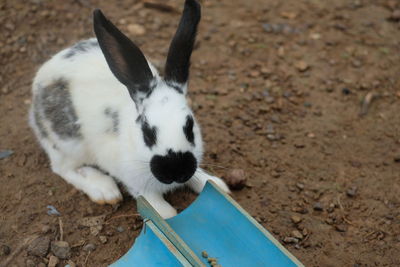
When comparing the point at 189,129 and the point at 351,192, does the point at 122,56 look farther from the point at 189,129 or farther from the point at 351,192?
the point at 351,192

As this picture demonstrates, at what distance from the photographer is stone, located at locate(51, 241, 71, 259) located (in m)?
3.35

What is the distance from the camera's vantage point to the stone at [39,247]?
3.34 meters

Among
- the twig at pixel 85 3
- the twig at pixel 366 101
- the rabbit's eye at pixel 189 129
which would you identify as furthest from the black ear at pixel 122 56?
the twig at pixel 85 3

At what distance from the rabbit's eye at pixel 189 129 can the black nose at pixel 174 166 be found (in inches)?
5.4

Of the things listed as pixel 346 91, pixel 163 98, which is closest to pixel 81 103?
pixel 163 98

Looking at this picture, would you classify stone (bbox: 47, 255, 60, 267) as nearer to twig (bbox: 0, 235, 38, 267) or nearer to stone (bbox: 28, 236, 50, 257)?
stone (bbox: 28, 236, 50, 257)

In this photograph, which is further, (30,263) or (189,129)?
(30,263)

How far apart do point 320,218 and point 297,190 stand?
0.31m

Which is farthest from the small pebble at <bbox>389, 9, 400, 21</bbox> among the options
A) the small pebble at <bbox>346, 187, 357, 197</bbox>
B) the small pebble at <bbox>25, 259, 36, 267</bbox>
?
the small pebble at <bbox>25, 259, 36, 267</bbox>

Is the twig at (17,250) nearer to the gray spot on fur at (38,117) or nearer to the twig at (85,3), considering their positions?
the gray spot on fur at (38,117)

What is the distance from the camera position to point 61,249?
338 centimetres

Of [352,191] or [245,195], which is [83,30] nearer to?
[245,195]

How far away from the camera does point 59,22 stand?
5.38 meters

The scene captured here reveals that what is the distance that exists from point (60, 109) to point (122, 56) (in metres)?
0.79
